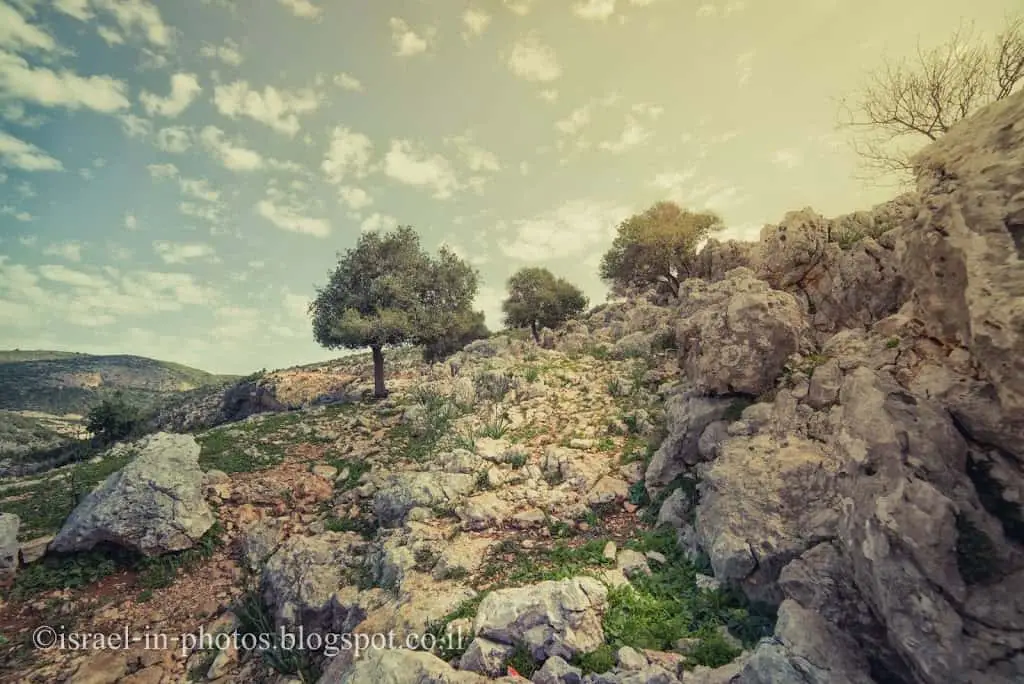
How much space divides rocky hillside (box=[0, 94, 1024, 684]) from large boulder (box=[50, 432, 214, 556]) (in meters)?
0.07

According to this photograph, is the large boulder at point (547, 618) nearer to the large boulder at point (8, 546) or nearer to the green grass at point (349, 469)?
the green grass at point (349, 469)

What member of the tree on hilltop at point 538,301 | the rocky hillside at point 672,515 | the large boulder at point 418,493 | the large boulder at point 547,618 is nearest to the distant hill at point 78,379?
the tree on hilltop at point 538,301

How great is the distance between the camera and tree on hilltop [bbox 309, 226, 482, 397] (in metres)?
27.6

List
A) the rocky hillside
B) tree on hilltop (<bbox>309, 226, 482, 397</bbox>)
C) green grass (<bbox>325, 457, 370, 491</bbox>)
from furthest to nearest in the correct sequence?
tree on hilltop (<bbox>309, 226, 482, 397</bbox>), green grass (<bbox>325, 457, 370, 491</bbox>), the rocky hillside

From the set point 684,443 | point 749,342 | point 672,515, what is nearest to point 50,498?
point 672,515

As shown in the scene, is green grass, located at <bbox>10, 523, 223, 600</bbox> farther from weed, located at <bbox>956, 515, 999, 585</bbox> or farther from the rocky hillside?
weed, located at <bbox>956, 515, 999, 585</bbox>

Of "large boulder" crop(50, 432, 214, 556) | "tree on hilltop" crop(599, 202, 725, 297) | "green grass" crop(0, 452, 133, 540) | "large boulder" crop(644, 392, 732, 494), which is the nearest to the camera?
"large boulder" crop(644, 392, 732, 494)

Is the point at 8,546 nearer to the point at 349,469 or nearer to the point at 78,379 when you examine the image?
the point at 349,469

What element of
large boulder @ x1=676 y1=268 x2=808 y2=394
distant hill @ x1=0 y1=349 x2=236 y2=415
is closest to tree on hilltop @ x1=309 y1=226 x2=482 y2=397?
large boulder @ x1=676 y1=268 x2=808 y2=394

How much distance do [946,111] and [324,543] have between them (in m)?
24.1

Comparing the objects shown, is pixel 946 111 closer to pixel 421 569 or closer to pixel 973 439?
pixel 973 439

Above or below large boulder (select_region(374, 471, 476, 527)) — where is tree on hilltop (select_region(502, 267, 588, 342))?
above

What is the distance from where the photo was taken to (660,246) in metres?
41.9

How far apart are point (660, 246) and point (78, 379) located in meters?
161
